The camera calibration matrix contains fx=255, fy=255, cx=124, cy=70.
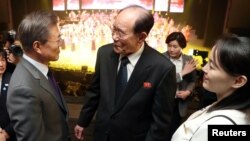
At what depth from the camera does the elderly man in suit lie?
8.13 feet

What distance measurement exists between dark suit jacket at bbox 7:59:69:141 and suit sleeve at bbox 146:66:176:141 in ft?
1.97

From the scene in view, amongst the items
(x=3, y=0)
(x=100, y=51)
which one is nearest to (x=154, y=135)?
(x=100, y=51)

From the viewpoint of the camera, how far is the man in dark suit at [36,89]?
1190 mm

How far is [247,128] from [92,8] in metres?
3.10

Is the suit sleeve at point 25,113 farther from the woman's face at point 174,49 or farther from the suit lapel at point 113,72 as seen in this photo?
the woman's face at point 174,49

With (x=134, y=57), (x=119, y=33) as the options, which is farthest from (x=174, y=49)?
(x=119, y=33)

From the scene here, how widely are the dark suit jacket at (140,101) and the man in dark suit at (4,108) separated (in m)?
0.67

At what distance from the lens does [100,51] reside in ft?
5.82

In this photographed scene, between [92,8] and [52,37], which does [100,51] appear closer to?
[52,37]

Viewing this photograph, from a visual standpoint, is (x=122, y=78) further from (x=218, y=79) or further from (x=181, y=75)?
(x=181, y=75)

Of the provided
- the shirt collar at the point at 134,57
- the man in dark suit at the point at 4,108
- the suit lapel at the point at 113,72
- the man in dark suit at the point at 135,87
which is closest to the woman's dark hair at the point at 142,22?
the man in dark suit at the point at 135,87

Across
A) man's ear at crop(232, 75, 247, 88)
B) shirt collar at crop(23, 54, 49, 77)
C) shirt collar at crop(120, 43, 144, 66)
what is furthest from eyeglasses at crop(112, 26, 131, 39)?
man's ear at crop(232, 75, 247, 88)

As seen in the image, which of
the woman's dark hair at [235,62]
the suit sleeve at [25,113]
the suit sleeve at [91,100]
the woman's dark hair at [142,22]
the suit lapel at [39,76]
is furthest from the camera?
the suit sleeve at [91,100]

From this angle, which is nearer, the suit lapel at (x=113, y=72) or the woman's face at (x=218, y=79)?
the woman's face at (x=218, y=79)
